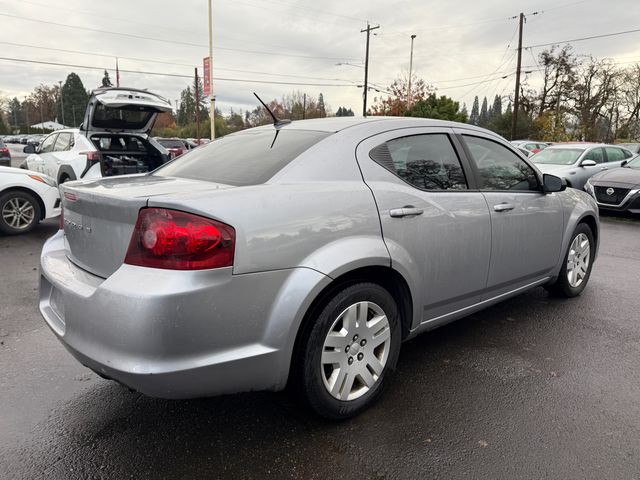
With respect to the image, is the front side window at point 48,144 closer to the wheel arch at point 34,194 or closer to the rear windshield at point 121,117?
the rear windshield at point 121,117

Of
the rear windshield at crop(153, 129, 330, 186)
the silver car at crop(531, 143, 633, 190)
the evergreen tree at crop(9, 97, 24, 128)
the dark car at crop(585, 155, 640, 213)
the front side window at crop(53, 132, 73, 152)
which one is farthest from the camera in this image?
the evergreen tree at crop(9, 97, 24, 128)

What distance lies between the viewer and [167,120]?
80500 millimetres

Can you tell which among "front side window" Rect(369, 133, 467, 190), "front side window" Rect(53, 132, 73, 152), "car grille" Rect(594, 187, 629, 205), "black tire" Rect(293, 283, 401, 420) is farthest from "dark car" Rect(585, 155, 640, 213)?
"front side window" Rect(53, 132, 73, 152)

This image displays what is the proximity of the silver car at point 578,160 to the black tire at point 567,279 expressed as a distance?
8.07 meters

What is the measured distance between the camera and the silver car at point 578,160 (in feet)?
39.8

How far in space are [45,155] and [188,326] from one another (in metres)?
9.49

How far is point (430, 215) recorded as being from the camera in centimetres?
279

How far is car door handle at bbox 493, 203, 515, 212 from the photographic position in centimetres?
328

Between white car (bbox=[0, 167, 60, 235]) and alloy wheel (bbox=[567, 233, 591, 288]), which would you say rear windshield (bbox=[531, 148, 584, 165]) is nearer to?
alloy wheel (bbox=[567, 233, 591, 288])

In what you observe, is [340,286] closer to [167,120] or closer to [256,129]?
[256,129]

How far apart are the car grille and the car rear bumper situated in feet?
32.3

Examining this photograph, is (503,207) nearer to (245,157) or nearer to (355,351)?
(355,351)

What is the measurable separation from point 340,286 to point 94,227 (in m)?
1.24

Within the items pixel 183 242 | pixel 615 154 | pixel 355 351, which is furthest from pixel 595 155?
pixel 183 242
